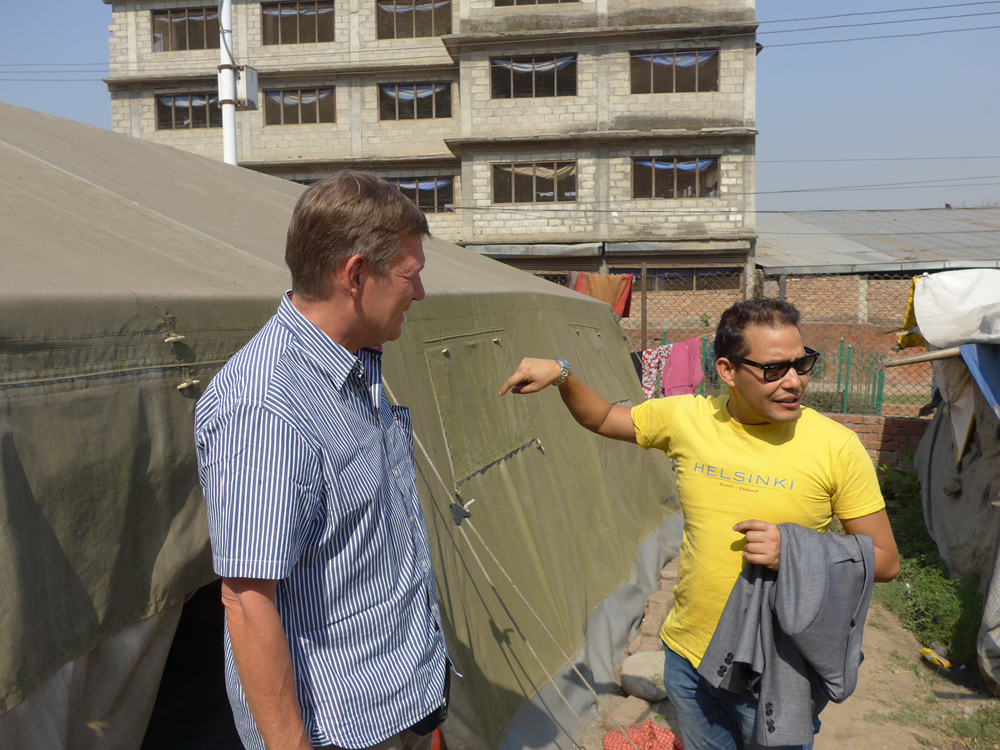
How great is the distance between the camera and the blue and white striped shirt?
115 cm

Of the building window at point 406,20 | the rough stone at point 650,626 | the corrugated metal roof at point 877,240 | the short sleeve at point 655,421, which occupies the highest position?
the building window at point 406,20

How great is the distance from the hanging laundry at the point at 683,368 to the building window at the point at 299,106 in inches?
621

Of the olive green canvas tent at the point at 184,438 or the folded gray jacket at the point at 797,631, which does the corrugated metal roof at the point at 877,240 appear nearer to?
the olive green canvas tent at the point at 184,438

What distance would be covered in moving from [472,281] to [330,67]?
18783mm

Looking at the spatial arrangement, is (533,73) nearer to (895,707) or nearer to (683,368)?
(683,368)

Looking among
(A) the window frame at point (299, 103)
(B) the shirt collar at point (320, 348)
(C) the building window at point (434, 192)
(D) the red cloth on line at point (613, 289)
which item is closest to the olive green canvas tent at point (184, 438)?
(B) the shirt collar at point (320, 348)

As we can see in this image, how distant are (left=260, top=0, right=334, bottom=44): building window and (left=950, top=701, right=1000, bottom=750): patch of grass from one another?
72.3ft

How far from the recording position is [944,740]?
3.40 m

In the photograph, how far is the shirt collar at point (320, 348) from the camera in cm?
134

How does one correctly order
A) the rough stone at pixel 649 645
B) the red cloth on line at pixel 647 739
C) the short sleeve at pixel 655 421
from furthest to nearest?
the rough stone at pixel 649 645 < the red cloth on line at pixel 647 739 < the short sleeve at pixel 655 421

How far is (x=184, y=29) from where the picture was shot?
2142cm

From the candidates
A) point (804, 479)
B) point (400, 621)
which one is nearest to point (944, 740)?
point (804, 479)

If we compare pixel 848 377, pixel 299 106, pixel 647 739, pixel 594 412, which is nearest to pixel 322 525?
pixel 594 412

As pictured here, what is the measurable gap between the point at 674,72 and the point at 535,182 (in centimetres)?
450
